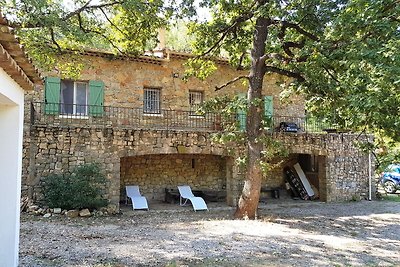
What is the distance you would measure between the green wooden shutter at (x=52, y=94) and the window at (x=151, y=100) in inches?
132

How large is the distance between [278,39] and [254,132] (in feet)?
9.45

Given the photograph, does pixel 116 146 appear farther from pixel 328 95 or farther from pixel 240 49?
pixel 328 95

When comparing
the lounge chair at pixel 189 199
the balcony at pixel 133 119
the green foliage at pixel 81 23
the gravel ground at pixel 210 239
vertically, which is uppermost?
the green foliage at pixel 81 23

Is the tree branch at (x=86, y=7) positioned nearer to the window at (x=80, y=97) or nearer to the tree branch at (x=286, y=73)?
the window at (x=80, y=97)

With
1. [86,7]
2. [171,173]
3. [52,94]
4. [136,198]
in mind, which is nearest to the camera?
[86,7]

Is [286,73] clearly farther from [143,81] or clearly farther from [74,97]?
[74,97]

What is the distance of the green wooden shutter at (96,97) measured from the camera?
13039 mm

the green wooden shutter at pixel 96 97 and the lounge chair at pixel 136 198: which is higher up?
the green wooden shutter at pixel 96 97

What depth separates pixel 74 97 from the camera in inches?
516

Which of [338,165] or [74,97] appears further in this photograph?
[338,165]

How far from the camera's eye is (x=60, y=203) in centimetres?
1054

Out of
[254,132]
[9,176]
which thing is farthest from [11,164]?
[254,132]

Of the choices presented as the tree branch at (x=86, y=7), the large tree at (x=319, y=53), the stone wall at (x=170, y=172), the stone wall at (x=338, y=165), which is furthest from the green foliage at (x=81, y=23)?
the stone wall at (x=338, y=165)

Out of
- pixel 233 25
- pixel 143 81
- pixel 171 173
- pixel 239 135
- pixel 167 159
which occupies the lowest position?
pixel 171 173
